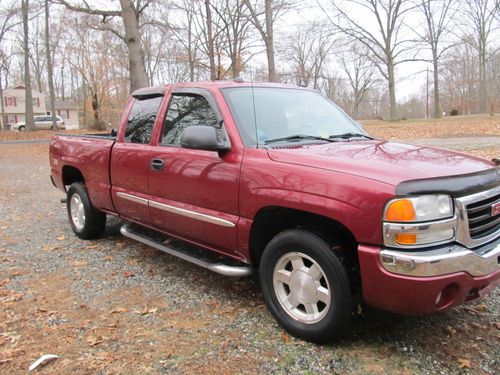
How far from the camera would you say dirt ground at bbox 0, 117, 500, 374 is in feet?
8.96

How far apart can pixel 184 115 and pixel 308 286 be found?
6.56 feet

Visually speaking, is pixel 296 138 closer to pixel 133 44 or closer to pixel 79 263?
pixel 79 263

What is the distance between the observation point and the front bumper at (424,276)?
2400 mm

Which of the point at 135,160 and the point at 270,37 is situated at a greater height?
the point at 270,37

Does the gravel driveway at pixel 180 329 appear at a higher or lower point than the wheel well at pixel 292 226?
lower

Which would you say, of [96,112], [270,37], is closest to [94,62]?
[96,112]

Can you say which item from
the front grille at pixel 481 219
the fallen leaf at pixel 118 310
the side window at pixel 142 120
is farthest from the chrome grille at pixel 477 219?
the side window at pixel 142 120

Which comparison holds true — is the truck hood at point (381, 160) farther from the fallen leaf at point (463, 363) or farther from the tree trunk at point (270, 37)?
the tree trunk at point (270, 37)

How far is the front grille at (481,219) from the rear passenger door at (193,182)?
159cm

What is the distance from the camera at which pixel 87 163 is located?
5219 mm

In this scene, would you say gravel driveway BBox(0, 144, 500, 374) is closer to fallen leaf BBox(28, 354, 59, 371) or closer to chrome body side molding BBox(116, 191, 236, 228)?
fallen leaf BBox(28, 354, 59, 371)

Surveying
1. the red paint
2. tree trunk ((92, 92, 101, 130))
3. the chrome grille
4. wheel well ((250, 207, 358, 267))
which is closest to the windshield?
the red paint

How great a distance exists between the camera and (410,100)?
97.8 metres

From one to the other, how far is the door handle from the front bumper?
82.4 inches
